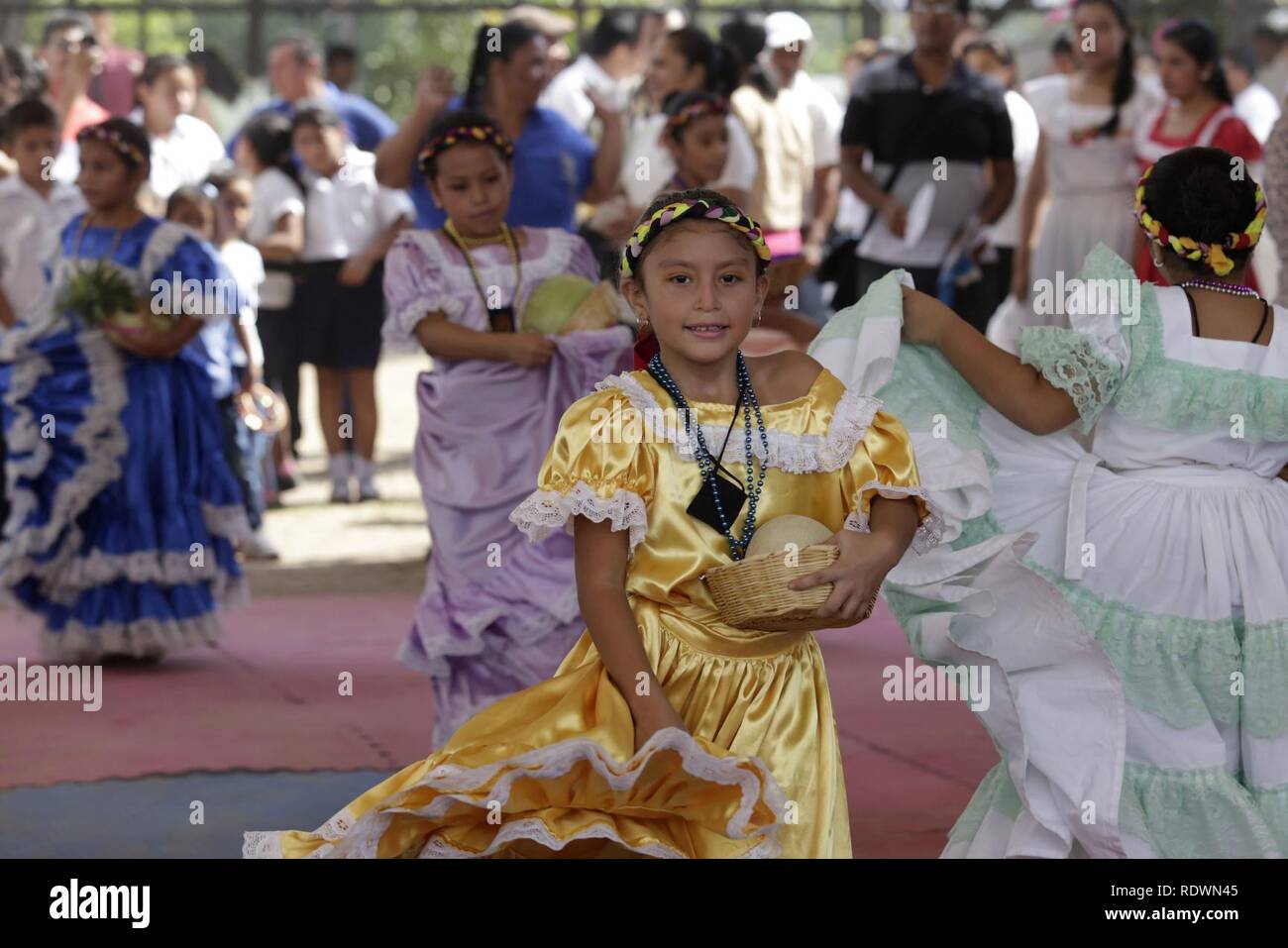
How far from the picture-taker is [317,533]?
9.24m

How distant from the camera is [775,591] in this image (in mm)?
2986

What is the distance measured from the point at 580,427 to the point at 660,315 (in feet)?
0.77

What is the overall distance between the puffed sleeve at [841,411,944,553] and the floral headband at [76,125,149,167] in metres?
3.81

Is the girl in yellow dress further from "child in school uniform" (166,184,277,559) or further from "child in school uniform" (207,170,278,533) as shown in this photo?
"child in school uniform" (207,170,278,533)

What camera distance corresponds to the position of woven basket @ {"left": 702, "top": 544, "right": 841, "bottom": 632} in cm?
298

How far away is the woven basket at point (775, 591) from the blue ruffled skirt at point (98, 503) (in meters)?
3.79

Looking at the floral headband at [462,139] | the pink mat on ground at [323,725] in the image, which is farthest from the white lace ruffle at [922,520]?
the floral headband at [462,139]

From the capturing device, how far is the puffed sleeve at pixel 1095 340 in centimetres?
371

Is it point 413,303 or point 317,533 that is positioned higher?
point 413,303

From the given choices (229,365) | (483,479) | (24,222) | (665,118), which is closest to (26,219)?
(24,222)

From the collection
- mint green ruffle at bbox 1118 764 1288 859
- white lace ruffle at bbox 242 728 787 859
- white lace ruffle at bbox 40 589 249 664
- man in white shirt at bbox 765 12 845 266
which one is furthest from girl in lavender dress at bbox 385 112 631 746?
man in white shirt at bbox 765 12 845 266

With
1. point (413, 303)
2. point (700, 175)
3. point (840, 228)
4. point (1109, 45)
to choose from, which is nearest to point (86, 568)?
point (413, 303)

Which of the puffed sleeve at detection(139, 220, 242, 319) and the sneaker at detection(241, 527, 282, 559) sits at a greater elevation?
the puffed sleeve at detection(139, 220, 242, 319)
